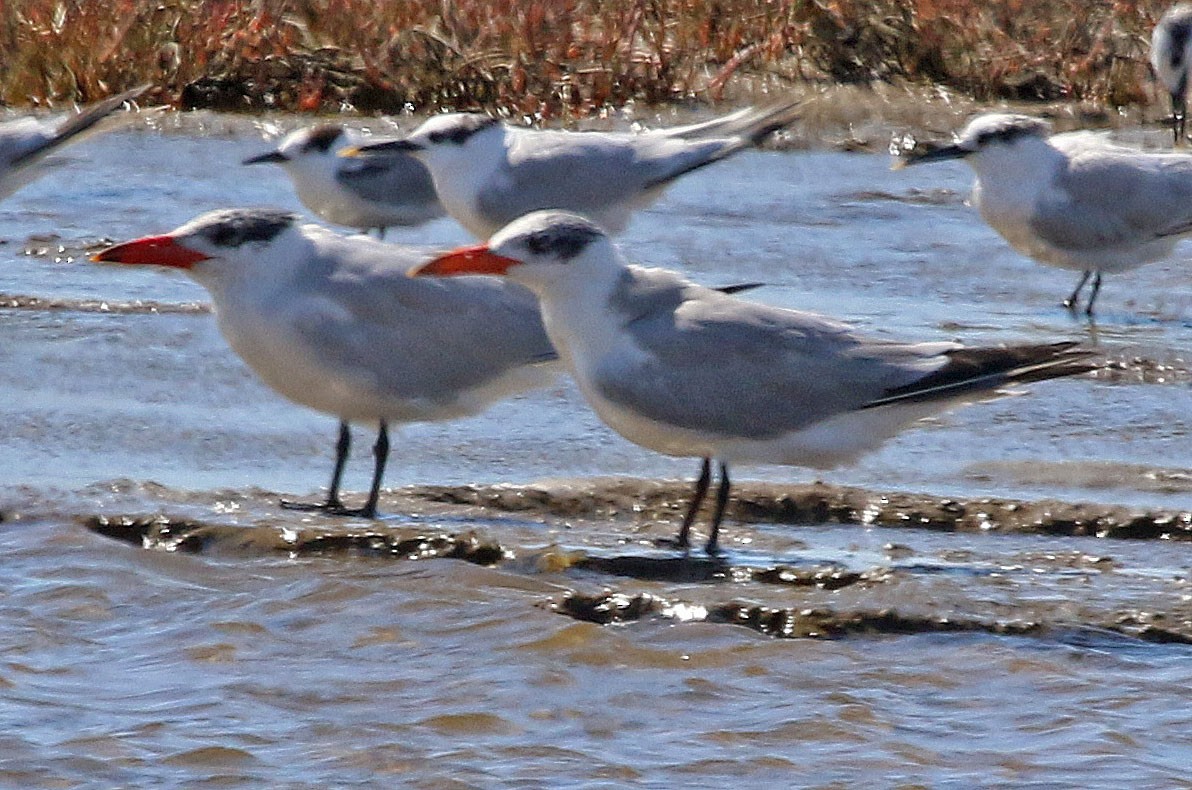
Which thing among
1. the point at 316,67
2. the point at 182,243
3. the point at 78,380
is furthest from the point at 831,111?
the point at 182,243

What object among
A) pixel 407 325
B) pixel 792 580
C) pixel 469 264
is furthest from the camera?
pixel 407 325

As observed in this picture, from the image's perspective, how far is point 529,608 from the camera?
4.53 m

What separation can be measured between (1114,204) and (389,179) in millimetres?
3148

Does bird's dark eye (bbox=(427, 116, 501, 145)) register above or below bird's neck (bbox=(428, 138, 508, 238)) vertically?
above

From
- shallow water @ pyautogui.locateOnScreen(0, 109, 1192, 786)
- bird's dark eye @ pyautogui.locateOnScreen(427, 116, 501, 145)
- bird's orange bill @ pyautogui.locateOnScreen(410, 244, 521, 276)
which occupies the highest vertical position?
bird's dark eye @ pyautogui.locateOnScreen(427, 116, 501, 145)

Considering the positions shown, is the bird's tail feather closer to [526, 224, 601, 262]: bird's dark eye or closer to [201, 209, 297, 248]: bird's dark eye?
[526, 224, 601, 262]: bird's dark eye

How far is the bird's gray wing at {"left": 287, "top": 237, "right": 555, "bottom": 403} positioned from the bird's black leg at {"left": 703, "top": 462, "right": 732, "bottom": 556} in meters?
0.63

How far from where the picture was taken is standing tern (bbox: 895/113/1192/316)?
8.64m

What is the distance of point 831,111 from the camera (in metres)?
11.9

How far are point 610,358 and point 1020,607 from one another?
121cm

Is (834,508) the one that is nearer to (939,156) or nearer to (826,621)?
(826,621)

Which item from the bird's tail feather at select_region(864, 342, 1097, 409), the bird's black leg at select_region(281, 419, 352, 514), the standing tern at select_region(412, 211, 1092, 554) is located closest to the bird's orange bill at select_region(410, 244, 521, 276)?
the standing tern at select_region(412, 211, 1092, 554)

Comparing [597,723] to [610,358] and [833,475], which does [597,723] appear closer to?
[610,358]

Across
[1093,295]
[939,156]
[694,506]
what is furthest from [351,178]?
[694,506]
